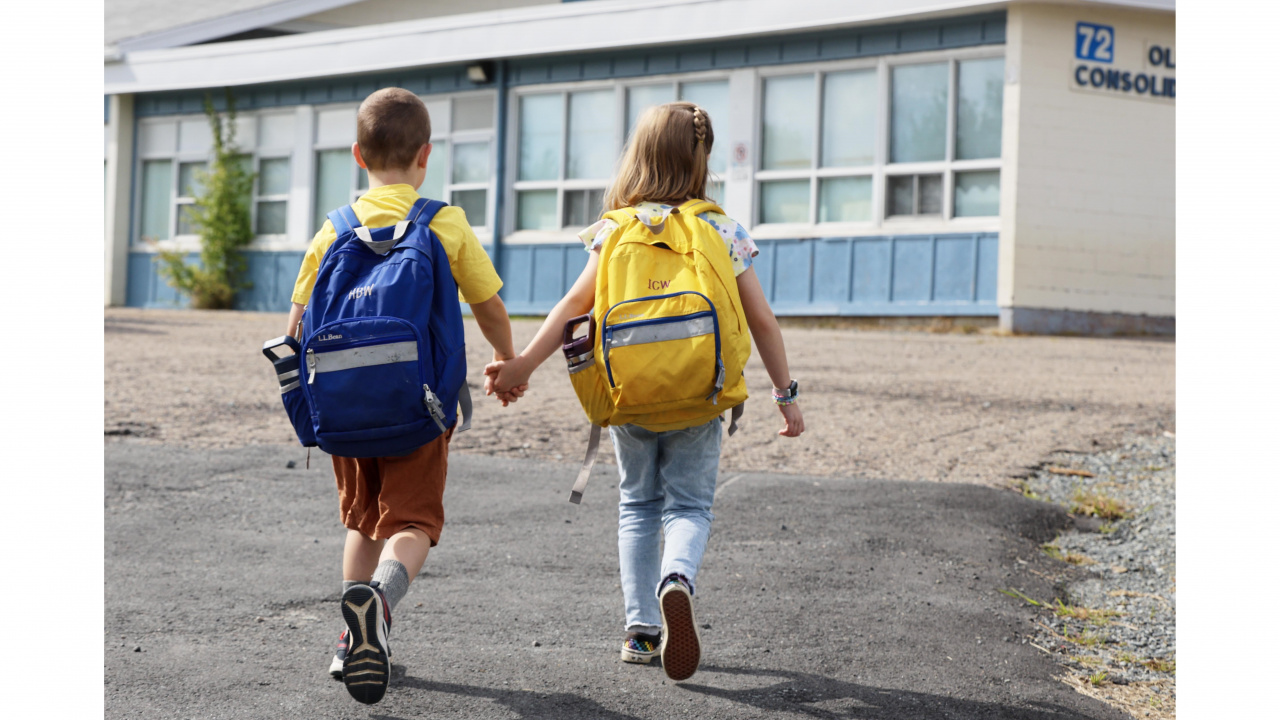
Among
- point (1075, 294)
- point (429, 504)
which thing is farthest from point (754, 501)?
point (1075, 294)

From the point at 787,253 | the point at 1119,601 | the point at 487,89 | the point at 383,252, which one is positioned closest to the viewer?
the point at 383,252

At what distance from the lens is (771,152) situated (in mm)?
15812

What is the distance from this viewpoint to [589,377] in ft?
10.8

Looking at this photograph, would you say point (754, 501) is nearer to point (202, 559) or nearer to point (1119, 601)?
point (1119, 601)

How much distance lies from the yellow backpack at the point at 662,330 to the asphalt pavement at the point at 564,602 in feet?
2.55

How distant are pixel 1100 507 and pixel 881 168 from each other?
9.74 meters

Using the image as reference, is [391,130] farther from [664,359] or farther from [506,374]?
[664,359]

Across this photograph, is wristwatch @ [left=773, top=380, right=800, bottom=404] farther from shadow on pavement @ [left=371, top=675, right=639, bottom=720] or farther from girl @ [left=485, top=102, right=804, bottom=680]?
shadow on pavement @ [left=371, top=675, right=639, bottom=720]

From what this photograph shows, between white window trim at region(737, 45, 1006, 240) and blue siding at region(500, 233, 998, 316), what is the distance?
13cm

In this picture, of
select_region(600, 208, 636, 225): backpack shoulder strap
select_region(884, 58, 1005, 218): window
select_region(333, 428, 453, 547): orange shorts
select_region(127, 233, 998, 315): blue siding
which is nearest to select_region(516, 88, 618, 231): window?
select_region(127, 233, 998, 315): blue siding

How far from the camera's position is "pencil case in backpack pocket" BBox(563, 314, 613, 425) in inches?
129

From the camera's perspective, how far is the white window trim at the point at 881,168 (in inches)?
565

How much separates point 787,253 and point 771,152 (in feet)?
4.55

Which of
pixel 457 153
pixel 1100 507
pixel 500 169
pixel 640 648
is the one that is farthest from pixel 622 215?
pixel 457 153
